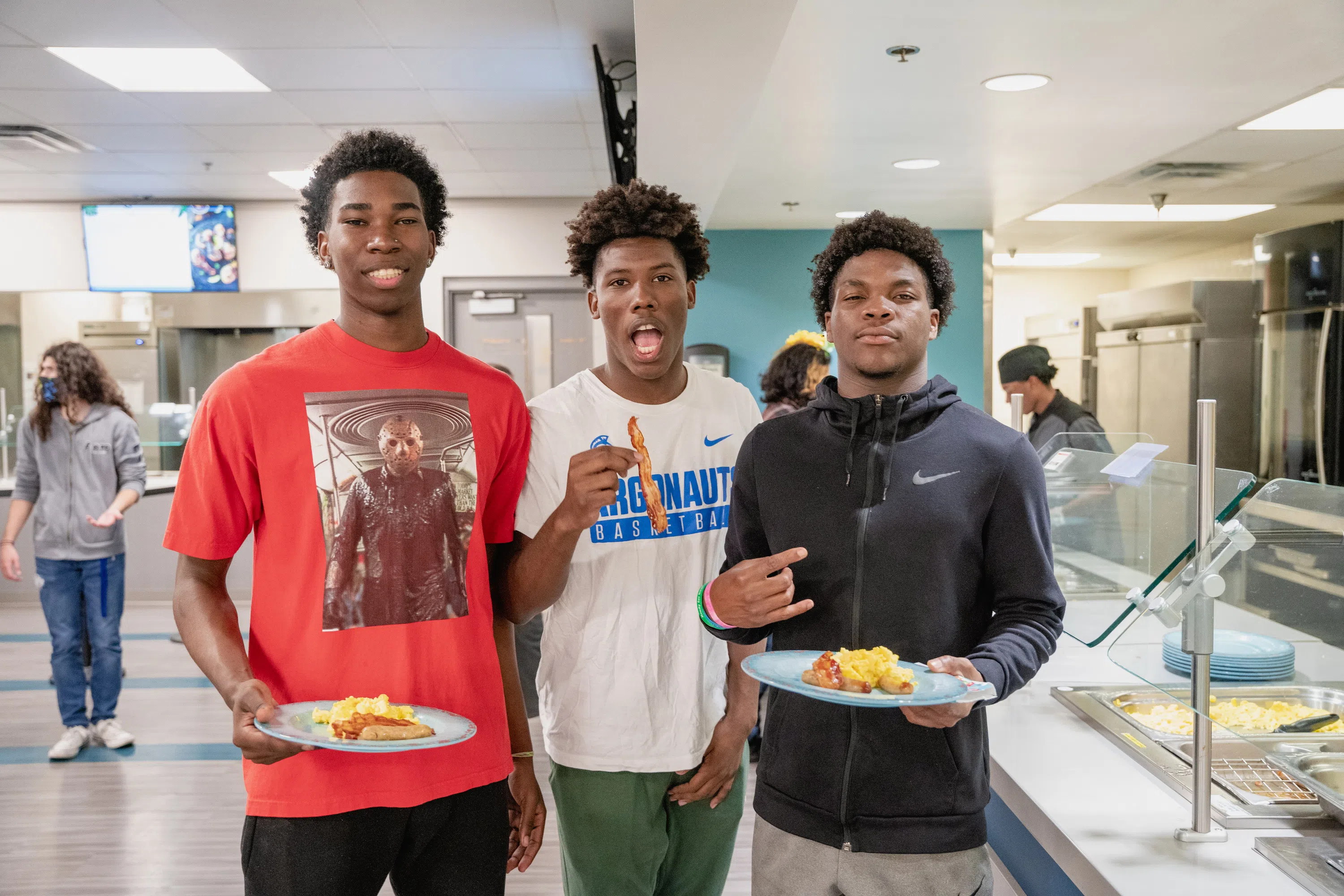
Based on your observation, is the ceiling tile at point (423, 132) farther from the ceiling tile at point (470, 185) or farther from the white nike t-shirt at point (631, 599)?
the white nike t-shirt at point (631, 599)

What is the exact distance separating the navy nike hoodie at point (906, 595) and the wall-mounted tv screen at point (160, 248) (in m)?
7.30

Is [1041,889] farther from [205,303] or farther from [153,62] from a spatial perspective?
[205,303]

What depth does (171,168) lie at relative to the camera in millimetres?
6523

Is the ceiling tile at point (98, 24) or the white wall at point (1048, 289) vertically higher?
the ceiling tile at point (98, 24)

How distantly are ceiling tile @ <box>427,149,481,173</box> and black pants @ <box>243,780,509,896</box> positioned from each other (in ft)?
16.7

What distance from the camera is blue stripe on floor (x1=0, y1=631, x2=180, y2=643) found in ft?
20.9

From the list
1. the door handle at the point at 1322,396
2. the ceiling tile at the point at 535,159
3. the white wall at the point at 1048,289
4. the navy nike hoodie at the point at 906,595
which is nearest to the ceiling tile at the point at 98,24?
the ceiling tile at the point at 535,159

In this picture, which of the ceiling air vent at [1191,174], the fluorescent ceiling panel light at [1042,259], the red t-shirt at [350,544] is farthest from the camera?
the fluorescent ceiling panel light at [1042,259]

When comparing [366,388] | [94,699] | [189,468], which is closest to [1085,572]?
[366,388]

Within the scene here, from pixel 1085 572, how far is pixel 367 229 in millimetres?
1601

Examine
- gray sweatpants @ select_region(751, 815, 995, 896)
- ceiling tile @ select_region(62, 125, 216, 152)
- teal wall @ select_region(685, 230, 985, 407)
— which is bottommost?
gray sweatpants @ select_region(751, 815, 995, 896)

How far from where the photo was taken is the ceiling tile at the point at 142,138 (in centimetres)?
553

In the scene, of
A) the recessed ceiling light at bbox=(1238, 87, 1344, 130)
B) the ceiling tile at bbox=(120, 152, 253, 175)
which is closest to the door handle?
the recessed ceiling light at bbox=(1238, 87, 1344, 130)

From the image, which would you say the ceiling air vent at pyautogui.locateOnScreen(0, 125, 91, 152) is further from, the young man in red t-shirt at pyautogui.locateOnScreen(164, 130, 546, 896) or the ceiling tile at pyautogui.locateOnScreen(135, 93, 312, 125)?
the young man in red t-shirt at pyautogui.locateOnScreen(164, 130, 546, 896)
